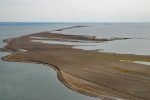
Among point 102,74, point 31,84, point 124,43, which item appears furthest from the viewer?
point 124,43

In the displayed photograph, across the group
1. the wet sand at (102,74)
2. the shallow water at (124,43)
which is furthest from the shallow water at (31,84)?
the shallow water at (124,43)

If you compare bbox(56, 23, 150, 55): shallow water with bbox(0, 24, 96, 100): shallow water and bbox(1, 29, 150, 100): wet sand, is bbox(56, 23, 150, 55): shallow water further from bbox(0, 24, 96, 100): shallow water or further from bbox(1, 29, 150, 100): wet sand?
bbox(0, 24, 96, 100): shallow water

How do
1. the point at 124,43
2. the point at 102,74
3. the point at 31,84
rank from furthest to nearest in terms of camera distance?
1. the point at 124,43
2. the point at 102,74
3. the point at 31,84

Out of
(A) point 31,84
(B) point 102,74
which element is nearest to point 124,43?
(B) point 102,74

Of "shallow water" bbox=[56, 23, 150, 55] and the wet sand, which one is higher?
the wet sand

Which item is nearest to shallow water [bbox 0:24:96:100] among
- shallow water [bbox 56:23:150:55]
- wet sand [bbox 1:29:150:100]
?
wet sand [bbox 1:29:150:100]

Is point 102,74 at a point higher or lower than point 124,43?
higher

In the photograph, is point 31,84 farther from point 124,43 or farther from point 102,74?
point 124,43

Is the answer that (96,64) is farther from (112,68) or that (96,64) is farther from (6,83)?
(6,83)

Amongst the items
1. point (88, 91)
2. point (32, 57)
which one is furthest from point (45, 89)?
point (32, 57)
